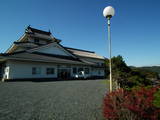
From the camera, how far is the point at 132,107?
388 centimetres

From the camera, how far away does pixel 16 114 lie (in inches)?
203

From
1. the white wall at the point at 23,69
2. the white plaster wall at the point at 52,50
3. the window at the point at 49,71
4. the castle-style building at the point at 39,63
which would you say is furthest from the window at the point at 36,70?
the white plaster wall at the point at 52,50

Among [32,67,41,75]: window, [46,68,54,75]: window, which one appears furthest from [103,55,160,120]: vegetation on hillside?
[46,68,54,75]: window

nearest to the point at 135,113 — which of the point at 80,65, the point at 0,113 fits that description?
the point at 0,113

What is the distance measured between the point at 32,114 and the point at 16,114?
0.65 meters

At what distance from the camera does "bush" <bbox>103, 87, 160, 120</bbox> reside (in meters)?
3.90

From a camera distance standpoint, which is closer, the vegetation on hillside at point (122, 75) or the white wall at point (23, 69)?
the vegetation on hillside at point (122, 75)

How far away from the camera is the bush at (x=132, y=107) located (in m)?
3.90

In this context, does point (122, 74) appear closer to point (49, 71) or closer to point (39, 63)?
point (39, 63)

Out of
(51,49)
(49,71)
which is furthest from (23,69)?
(51,49)

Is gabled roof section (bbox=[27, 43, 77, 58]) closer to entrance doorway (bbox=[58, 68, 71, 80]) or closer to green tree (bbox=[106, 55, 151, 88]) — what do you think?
entrance doorway (bbox=[58, 68, 71, 80])

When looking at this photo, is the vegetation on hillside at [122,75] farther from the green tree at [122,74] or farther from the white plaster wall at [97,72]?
the white plaster wall at [97,72]

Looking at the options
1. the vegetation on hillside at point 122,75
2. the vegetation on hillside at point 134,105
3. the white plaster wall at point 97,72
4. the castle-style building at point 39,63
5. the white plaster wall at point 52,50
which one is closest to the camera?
the vegetation on hillside at point 134,105

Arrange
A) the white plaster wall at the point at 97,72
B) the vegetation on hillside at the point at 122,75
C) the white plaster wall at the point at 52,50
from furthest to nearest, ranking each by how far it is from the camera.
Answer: the white plaster wall at the point at 97,72 < the white plaster wall at the point at 52,50 < the vegetation on hillside at the point at 122,75
